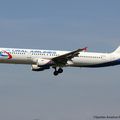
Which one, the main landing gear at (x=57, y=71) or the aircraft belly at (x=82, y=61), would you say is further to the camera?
the main landing gear at (x=57, y=71)

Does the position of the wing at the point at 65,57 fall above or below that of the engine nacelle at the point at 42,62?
above

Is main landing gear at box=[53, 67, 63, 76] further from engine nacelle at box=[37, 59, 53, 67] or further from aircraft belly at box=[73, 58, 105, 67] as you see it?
engine nacelle at box=[37, 59, 53, 67]

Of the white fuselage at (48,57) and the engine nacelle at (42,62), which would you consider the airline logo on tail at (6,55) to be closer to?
the white fuselage at (48,57)

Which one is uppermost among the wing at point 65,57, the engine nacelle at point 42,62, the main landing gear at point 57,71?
the wing at point 65,57

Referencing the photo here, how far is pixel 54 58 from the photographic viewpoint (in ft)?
358

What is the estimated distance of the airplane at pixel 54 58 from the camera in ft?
355

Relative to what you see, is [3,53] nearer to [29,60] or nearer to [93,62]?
[29,60]

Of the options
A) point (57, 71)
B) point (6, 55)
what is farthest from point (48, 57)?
point (6, 55)

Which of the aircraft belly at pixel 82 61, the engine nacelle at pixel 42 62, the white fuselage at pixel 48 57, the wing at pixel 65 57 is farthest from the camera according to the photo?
the aircraft belly at pixel 82 61

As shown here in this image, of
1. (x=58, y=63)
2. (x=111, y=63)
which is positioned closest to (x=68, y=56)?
(x=58, y=63)

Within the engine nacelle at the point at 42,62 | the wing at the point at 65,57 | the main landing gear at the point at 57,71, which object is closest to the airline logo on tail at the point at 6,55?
the engine nacelle at the point at 42,62

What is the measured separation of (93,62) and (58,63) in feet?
20.6

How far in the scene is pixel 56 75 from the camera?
113625 mm

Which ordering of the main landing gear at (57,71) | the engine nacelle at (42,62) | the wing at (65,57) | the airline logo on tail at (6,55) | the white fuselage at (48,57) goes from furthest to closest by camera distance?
the main landing gear at (57,71) → the wing at (65,57) → the engine nacelle at (42,62) → the white fuselage at (48,57) → the airline logo on tail at (6,55)
